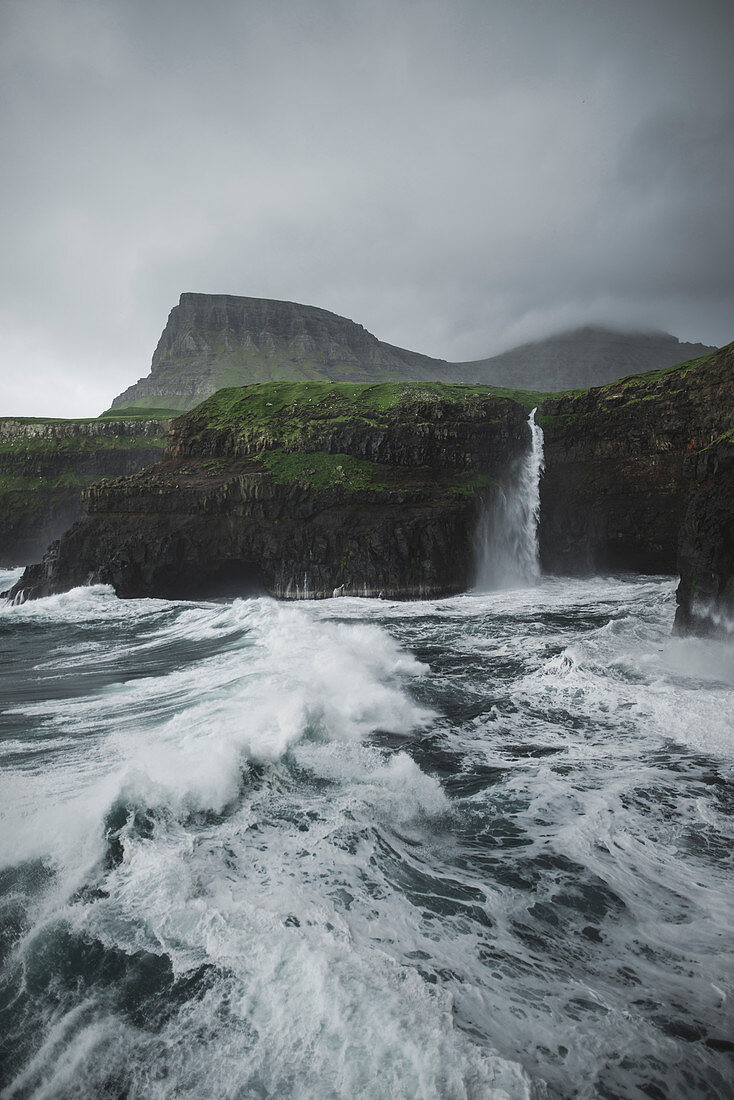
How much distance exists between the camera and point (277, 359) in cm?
13200

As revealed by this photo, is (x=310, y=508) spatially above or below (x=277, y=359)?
below

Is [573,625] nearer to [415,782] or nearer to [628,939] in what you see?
[415,782]

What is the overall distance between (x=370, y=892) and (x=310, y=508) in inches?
1005

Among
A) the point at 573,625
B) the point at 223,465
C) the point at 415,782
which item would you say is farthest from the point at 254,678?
Result: the point at 223,465

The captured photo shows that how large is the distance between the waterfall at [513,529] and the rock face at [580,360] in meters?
125

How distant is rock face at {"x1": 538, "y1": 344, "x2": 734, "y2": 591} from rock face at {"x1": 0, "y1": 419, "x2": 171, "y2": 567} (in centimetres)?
4740

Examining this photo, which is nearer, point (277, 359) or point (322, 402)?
point (322, 402)

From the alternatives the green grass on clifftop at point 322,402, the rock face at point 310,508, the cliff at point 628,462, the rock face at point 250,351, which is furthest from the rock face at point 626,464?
the rock face at point 250,351

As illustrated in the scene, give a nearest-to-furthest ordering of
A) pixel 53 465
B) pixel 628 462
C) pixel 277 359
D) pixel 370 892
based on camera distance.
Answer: pixel 370 892, pixel 628 462, pixel 53 465, pixel 277 359

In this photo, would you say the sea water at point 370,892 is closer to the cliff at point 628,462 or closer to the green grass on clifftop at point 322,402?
the cliff at point 628,462

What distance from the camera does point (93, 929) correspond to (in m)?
4.68

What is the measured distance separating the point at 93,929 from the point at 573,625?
56.1 ft

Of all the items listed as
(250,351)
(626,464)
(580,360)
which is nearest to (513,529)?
(626,464)

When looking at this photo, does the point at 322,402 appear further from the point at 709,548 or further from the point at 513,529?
the point at 709,548
